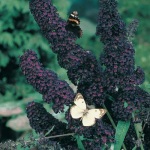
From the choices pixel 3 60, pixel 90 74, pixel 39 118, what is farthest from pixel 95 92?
pixel 3 60

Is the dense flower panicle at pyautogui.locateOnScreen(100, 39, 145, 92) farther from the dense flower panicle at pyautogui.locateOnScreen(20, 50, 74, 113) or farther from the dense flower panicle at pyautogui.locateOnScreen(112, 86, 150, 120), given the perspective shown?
the dense flower panicle at pyautogui.locateOnScreen(20, 50, 74, 113)

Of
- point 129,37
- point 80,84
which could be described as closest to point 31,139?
point 80,84

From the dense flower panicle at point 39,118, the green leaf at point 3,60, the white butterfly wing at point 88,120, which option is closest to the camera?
the white butterfly wing at point 88,120

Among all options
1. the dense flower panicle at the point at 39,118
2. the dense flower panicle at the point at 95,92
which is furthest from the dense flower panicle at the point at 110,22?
the dense flower panicle at the point at 39,118

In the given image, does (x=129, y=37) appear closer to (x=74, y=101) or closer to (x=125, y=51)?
(x=125, y=51)

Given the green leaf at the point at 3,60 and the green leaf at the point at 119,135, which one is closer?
the green leaf at the point at 119,135

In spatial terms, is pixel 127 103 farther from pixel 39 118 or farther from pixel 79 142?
pixel 39 118

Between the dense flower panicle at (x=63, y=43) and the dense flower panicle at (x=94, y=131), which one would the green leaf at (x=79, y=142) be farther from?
the dense flower panicle at (x=63, y=43)
